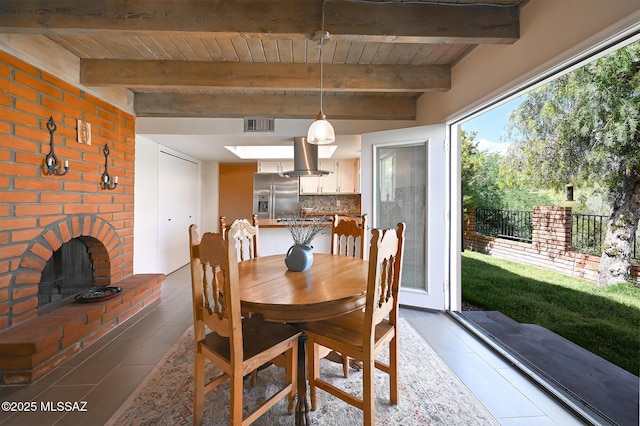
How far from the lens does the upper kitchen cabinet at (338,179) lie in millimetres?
5852

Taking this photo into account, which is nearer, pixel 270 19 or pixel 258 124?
pixel 270 19

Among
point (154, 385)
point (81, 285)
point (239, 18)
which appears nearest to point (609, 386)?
point (154, 385)

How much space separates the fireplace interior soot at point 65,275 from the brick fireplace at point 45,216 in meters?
0.06

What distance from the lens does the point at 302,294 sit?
1.31m

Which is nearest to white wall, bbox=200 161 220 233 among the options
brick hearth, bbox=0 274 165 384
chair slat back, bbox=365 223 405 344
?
brick hearth, bbox=0 274 165 384

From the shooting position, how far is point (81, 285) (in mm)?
2863

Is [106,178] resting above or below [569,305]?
above

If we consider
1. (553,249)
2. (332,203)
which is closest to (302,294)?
(332,203)

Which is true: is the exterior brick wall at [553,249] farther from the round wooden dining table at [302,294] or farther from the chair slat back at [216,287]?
the chair slat back at [216,287]

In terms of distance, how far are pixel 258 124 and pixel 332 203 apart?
2925mm

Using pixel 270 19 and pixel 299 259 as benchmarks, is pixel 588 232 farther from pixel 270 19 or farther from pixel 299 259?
pixel 270 19

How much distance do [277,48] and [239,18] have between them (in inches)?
25.4

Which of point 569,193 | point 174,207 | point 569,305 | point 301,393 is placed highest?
point 569,193

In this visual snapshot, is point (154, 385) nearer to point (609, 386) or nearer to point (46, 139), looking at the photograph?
point (46, 139)
